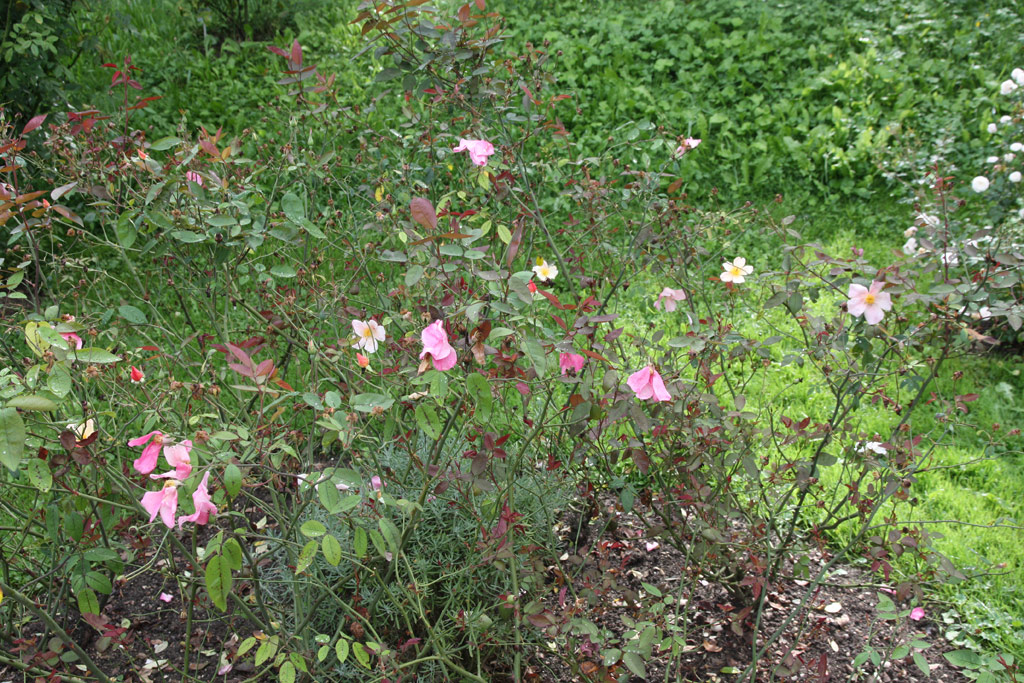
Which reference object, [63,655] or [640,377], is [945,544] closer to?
[640,377]

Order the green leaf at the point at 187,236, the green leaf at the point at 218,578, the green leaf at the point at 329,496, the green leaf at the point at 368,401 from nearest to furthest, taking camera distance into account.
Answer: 1. the green leaf at the point at 218,578
2. the green leaf at the point at 329,496
3. the green leaf at the point at 368,401
4. the green leaf at the point at 187,236

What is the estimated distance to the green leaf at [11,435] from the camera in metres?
1.13

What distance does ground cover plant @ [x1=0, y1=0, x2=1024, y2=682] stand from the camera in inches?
60.5

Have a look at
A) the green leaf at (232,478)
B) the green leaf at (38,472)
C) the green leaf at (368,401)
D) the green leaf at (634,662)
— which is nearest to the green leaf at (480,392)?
the green leaf at (368,401)

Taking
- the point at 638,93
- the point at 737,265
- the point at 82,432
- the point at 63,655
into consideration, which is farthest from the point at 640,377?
the point at 638,93

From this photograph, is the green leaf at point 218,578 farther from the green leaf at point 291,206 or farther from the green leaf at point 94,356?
the green leaf at point 291,206

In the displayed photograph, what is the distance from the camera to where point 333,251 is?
402cm

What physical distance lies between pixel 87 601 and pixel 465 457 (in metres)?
0.86

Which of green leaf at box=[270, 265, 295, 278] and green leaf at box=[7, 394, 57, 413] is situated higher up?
green leaf at box=[7, 394, 57, 413]

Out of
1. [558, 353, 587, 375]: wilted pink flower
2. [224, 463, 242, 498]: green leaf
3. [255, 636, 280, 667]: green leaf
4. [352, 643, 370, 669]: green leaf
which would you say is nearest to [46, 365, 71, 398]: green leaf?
[224, 463, 242, 498]: green leaf

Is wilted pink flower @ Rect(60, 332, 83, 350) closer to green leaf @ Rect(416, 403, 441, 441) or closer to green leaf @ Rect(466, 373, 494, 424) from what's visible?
green leaf @ Rect(416, 403, 441, 441)

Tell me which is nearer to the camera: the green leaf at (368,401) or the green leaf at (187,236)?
the green leaf at (368,401)

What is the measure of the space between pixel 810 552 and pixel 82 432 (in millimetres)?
2296

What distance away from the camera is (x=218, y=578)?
1147 mm
